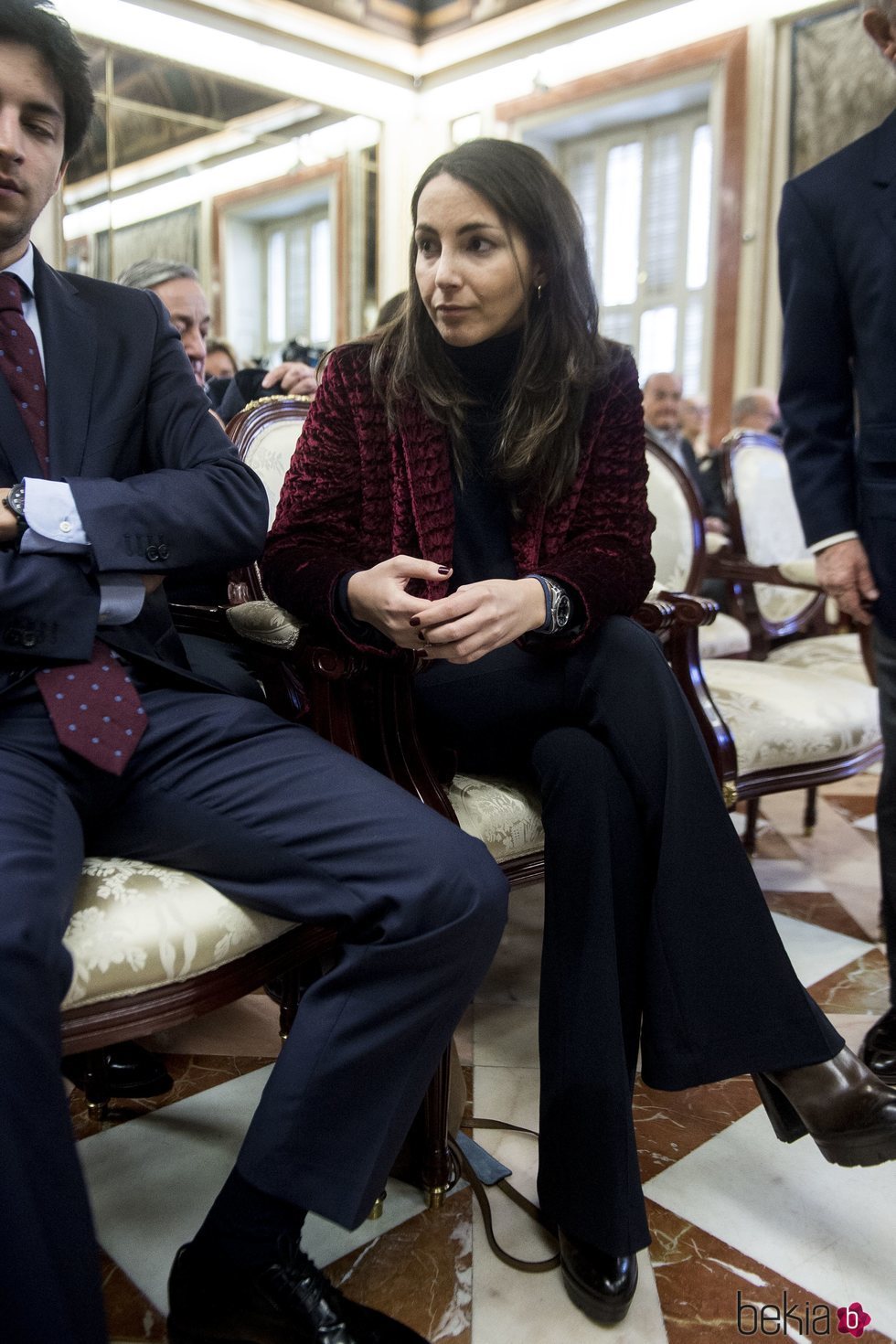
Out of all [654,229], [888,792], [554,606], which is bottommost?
[888,792]

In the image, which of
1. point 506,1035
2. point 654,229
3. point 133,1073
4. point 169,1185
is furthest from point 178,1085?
point 654,229

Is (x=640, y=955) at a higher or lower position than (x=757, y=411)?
lower

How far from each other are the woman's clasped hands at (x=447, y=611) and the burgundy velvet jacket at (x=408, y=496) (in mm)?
155

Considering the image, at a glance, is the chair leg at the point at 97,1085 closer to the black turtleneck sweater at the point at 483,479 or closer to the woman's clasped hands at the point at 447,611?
the woman's clasped hands at the point at 447,611

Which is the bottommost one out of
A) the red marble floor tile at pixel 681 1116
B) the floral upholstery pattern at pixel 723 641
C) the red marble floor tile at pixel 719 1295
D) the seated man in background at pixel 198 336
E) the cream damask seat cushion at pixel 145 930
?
the red marble floor tile at pixel 719 1295

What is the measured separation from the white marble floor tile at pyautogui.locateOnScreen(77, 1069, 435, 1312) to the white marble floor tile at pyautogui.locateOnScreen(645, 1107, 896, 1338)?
0.36 m

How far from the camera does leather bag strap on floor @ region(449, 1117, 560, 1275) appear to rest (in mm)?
1229

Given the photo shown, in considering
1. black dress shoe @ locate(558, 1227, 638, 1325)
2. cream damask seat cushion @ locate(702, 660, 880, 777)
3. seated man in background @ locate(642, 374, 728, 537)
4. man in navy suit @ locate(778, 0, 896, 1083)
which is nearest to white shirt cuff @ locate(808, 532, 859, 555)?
man in navy suit @ locate(778, 0, 896, 1083)

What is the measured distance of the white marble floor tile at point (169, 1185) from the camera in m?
1.26

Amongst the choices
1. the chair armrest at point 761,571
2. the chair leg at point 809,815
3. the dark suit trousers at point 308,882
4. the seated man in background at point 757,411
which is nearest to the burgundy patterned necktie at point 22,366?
the dark suit trousers at point 308,882

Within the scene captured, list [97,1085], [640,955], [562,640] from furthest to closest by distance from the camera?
[97,1085]
[562,640]
[640,955]

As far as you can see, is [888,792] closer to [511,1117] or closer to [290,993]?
[511,1117]

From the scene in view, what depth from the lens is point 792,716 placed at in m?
1.92

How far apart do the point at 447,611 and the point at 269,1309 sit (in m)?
0.72
